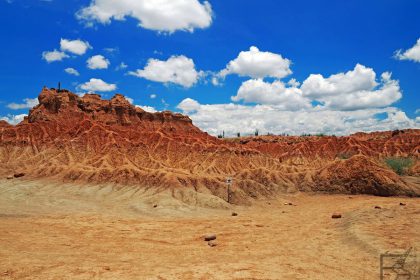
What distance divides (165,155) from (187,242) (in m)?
42.6

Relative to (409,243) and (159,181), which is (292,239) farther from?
(159,181)

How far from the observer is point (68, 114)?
73.0 meters

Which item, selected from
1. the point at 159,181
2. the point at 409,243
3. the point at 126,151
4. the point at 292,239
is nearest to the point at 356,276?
the point at 409,243

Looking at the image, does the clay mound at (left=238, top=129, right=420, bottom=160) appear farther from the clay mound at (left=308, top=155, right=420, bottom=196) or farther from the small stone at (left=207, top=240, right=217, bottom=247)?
the small stone at (left=207, top=240, right=217, bottom=247)

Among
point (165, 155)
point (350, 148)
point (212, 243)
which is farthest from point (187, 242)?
point (350, 148)

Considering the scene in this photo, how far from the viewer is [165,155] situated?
6381cm

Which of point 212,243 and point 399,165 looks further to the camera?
point 399,165

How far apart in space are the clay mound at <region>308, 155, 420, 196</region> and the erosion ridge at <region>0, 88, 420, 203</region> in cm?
12

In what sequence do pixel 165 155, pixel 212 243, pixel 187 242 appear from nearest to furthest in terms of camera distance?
1. pixel 212 243
2. pixel 187 242
3. pixel 165 155

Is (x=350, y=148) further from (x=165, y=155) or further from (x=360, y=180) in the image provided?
(x=165, y=155)

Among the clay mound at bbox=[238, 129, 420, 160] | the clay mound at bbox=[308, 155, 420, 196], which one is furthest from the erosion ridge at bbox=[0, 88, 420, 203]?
the clay mound at bbox=[238, 129, 420, 160]

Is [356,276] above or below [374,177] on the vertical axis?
below

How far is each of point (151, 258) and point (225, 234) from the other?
7507 mm

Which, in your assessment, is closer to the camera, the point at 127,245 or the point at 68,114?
the point at 127,245
